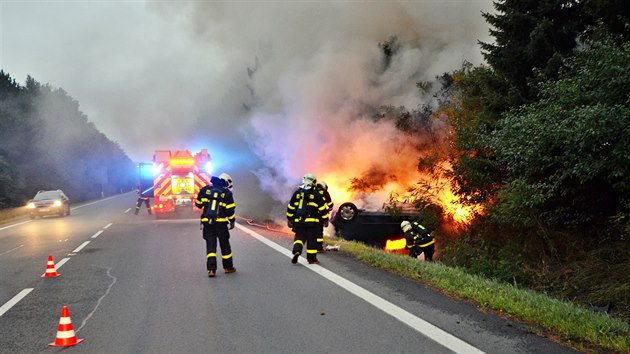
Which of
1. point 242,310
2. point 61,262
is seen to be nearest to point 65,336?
point 242,310

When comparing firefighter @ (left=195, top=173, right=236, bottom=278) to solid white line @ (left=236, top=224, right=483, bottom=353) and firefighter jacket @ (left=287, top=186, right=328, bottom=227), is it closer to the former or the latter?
firefighter jacket @ (left=287, top=186, right=328, bottom=227)

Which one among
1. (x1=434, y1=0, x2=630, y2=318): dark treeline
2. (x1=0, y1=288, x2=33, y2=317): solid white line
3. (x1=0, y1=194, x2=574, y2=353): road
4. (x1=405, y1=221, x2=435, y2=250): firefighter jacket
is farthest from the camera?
(x1=405, y1=221, x2=435, y2=250): firefighter jacket

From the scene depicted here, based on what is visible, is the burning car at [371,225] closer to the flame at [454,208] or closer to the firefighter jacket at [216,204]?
the flame at [454,208]

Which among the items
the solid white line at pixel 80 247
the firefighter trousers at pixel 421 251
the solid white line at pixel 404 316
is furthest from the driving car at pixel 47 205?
the solid white line at pixel 404 316

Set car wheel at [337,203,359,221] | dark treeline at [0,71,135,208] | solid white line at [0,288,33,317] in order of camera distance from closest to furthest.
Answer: solid white line at [0,288,33,317] → car wheel at [337,203,359,221] → dark treeline at [0,71,135,208]

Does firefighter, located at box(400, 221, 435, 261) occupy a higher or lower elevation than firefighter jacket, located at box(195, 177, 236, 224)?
lower

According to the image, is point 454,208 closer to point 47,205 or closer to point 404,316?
point 404,316

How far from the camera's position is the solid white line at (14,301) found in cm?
577

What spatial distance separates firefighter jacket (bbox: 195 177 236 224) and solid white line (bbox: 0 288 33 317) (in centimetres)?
260

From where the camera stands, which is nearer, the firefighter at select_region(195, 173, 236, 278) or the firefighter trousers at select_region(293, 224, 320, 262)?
the firefighter at select_region(195, 173, 236, 278)

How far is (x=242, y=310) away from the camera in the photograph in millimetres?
5383

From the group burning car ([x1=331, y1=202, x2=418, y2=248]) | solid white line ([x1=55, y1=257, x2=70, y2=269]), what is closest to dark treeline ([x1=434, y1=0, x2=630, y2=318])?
burning car ([x1=331, y1=202, x2=418, y2=248])

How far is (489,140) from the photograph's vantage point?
10156 mm

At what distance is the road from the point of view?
4211 mm
